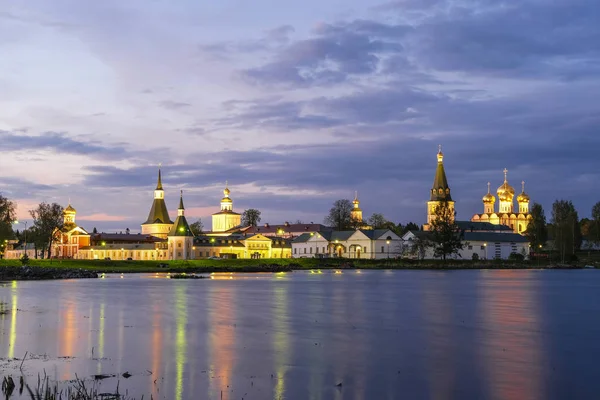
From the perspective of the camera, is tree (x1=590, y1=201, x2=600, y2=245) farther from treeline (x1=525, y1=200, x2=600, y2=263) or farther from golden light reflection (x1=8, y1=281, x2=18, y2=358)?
golden light reflection (x1=8, y1=281, x2=18, y2=358)

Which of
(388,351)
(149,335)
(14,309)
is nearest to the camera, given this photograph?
(388,351)

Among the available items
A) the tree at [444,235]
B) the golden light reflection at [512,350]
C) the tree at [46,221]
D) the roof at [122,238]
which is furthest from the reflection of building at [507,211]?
the golden light reflection at [512,350]

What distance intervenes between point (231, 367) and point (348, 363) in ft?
9.88

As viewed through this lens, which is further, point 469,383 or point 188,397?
point 469,383

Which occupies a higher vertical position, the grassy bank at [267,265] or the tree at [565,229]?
the tree at [565,229]

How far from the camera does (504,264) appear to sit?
429 ft

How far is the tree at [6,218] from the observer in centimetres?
9463

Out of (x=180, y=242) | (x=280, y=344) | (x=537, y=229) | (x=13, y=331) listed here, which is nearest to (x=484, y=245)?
(x=537, y=229)

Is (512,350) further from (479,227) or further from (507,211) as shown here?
(507,211)

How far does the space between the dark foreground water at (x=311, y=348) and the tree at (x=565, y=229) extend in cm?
9071

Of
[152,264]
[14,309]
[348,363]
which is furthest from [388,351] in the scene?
[152,264]

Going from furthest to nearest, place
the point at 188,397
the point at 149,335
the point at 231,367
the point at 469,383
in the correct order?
the point at 149,335 < the point at 231,367 < the point at 469,383 < the point at 188,397

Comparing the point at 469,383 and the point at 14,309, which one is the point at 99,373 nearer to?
the point at 469,383

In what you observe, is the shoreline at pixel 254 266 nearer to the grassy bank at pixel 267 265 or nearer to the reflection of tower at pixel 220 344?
Result: the grassy bank at pixel 267 265
